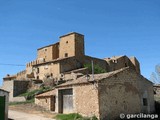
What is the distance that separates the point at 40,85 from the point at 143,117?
2072 centimetres

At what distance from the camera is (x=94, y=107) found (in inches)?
798

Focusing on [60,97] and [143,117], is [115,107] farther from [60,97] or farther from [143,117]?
[60,97]

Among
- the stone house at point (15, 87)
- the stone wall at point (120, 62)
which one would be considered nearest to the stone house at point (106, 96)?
the stone house at point (15, 87)

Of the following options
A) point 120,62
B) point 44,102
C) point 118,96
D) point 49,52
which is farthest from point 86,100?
point 120,62

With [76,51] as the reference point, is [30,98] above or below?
below

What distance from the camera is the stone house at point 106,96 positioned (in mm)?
20438

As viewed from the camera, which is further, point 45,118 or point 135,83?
point 135,83

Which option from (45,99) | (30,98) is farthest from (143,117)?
(30,98)

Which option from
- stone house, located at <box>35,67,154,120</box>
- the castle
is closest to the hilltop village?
stone house, located at <box>35,67,154,120</box>

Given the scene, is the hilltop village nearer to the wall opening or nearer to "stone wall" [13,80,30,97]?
the wall opening

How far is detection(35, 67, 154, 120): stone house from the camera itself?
2044 cm

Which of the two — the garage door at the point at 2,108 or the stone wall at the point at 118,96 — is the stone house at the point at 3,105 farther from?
the stone wall at the point at 118,96

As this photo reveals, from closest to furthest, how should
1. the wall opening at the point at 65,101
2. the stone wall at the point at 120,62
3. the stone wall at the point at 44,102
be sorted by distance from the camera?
the wall opening at the point at 65,101
the stone wall at the point at 44,102
the stone wall at the point at 120,62

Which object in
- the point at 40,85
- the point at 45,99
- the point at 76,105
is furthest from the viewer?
the point at 40,85
